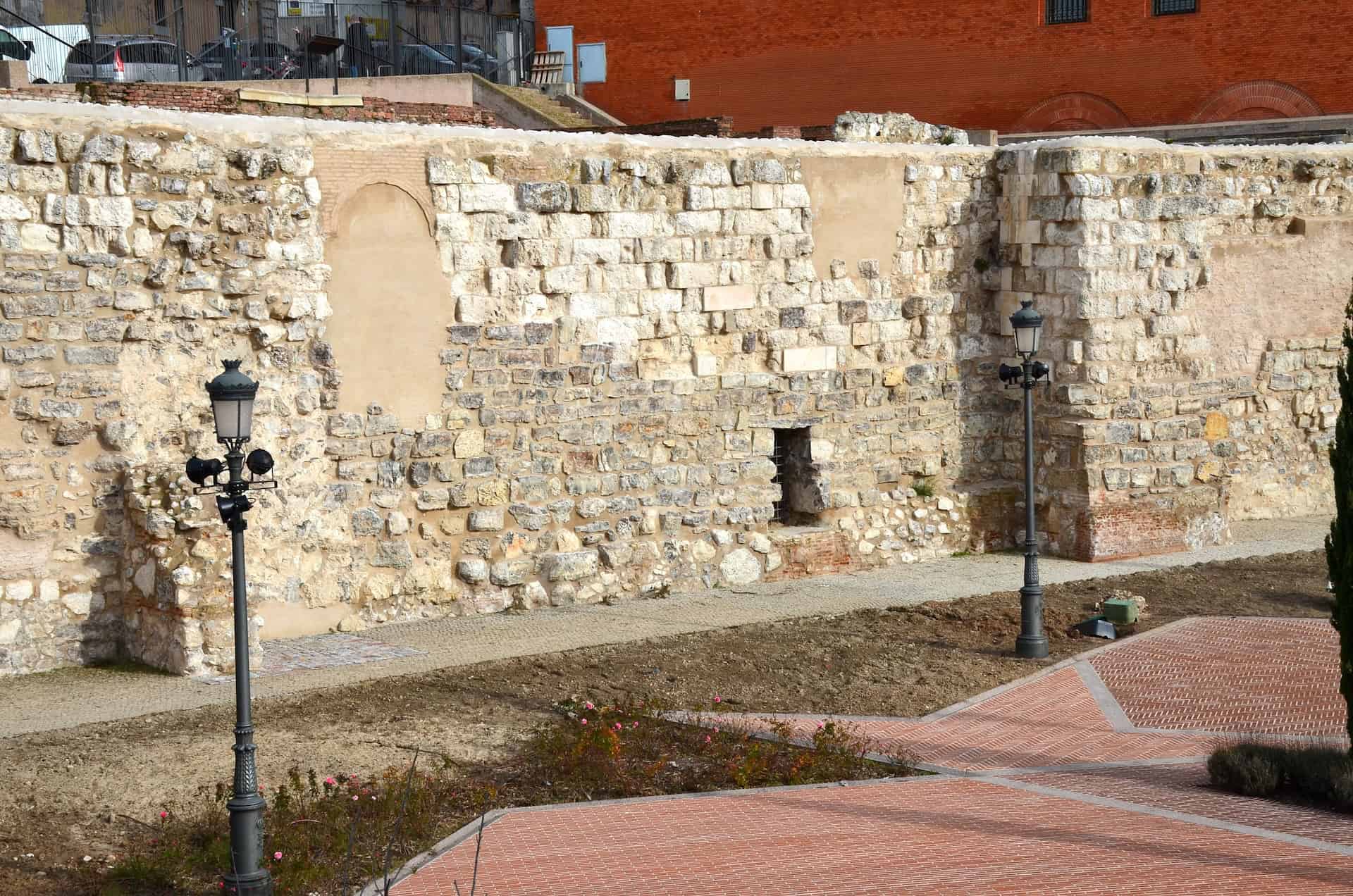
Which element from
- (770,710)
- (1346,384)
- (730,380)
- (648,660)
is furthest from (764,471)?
(1346,384)

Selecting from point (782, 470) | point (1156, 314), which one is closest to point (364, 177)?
point (782, 470)

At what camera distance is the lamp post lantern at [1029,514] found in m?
12.4

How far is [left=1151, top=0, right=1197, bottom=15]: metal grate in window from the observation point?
86.2 feet

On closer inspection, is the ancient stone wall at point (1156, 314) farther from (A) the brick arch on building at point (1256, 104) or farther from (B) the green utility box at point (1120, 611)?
(A) the brick arch on building at point (1256, 104)

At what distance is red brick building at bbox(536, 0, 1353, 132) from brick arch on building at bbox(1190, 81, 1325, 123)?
0.07 feet

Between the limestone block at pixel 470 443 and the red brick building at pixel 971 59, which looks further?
the red brick building at pixel 971 59

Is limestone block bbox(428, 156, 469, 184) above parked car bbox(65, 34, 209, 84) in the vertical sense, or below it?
below

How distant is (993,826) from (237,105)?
1235 cm

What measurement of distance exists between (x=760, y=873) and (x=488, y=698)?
3.57m

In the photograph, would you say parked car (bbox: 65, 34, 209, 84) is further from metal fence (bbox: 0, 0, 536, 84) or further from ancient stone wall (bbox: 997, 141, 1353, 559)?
ancient stone wall (bbox: 997, 141, 1353, 559)

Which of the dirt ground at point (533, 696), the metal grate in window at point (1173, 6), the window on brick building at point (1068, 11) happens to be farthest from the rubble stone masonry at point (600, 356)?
the window on brick building at point (1068, 11)

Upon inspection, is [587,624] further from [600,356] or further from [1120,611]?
[1120,611]

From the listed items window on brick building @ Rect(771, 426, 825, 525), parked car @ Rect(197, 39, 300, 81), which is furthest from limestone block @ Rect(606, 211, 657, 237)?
parked car @ Rect(197, 39, 300, 81)

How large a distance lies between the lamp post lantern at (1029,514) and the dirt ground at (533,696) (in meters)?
0.26
